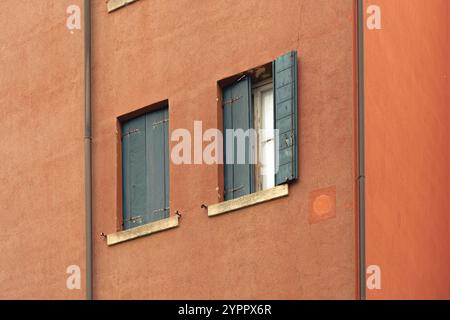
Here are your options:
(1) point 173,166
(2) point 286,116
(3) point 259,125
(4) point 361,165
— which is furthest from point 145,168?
(4) point 361,165

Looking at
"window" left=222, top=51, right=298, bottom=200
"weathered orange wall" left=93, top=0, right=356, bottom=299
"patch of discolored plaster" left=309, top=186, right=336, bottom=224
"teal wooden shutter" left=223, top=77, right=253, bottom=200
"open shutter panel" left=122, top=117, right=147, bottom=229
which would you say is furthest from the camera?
"open shutter panel" left=122, top=117, right=147, bottom=229

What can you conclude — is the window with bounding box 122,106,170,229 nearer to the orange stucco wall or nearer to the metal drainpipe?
the orange stucco wall

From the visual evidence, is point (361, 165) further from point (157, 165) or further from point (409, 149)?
point (157, 165)

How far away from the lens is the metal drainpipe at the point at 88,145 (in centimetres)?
2472

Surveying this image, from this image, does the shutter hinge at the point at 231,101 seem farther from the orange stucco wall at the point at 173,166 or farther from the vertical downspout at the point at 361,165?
the vertical downspout at the point at 361,165

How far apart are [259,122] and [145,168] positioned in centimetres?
194

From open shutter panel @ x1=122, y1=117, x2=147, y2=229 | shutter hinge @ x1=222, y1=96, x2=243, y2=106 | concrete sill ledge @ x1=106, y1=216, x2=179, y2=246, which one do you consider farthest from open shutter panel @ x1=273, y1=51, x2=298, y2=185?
open shutter panel @ x1=122, y1=117, x2=147, y2=229

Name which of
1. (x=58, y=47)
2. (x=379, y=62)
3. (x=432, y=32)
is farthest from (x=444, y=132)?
(x=58, y=47)

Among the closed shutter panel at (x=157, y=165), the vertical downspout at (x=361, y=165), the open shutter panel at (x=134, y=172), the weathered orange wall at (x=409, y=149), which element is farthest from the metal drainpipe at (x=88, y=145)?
the vertical downspout at (x=361, y=165)

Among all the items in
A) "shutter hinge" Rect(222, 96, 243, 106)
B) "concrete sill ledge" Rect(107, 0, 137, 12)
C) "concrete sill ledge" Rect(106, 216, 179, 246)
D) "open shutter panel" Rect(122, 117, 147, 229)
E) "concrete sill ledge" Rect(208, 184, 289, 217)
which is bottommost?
"concrete sill ledge" Rect(106, 216, 179, 246)

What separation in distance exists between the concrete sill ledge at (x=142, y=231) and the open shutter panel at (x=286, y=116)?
1.79 m

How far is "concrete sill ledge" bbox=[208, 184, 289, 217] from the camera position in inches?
890

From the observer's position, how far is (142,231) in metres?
24.2

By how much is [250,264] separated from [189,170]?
1735mm
